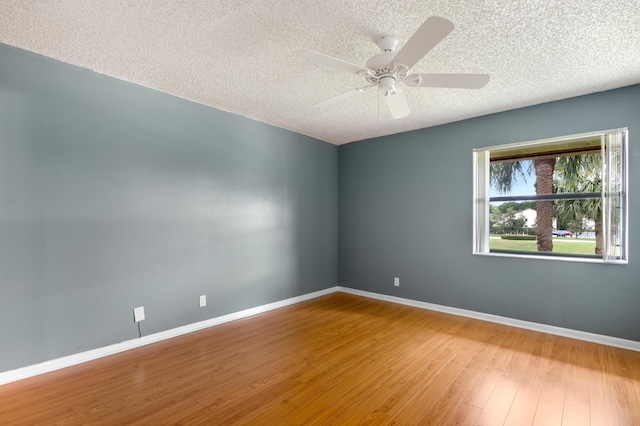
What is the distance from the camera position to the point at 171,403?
6.64 ft

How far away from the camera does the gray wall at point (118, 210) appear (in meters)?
2.34

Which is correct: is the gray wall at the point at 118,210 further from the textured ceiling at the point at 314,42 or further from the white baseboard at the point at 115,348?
the textured ceiling at the point at 314,42

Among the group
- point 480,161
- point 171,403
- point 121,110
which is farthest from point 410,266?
point 121,110

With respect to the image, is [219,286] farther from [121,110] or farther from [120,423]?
[121,110]

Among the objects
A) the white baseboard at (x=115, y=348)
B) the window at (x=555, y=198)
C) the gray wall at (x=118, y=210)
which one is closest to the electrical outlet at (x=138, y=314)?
the gray wall at (x=118, y=210)

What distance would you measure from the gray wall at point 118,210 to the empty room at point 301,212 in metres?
0.02

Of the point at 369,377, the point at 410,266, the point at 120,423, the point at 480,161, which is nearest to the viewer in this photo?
the point at 120,423

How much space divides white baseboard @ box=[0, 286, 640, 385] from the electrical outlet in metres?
0.19

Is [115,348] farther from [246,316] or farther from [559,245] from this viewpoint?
[559,245]

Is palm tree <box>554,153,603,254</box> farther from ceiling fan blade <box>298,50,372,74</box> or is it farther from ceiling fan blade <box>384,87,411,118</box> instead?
ceiling fan blade <box>298,50,372,74</box>

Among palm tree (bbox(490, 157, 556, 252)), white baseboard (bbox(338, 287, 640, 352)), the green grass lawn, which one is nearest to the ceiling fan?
palm tree (bbox(490, 157, 556, 252))

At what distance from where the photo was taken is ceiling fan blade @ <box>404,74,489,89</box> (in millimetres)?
1954

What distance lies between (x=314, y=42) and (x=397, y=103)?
788 millimetres

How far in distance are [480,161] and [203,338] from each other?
3.88m
